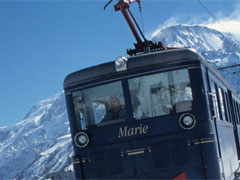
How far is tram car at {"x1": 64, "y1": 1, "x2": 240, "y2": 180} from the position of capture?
8.45 metres

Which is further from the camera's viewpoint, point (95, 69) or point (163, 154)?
point (95, 69)

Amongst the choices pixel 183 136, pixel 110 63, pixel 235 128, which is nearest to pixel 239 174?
pixel 235 128

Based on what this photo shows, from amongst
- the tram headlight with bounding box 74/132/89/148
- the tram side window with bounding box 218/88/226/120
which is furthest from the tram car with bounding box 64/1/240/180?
the tram side window with bounding box 218/88/226/120

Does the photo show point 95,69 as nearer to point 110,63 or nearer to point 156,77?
point 110,63

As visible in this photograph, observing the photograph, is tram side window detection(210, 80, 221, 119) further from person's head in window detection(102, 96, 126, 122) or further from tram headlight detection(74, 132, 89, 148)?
tram headlight detection(74, 132, 89, 148)

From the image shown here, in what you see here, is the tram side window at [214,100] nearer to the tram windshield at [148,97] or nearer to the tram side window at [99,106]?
the tram windshield at [148,97]

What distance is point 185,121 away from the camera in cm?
852

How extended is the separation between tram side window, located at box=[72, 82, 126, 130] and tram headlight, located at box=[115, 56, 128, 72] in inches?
12.2

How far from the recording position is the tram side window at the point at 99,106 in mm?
8859

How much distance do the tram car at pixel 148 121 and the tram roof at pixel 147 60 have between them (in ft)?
0.07

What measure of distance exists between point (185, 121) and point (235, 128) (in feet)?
19.0

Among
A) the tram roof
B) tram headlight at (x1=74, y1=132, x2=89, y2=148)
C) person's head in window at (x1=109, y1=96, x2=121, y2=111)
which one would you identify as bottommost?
tram headlight at (x1=74, y1=132, x2=89, y2=148)

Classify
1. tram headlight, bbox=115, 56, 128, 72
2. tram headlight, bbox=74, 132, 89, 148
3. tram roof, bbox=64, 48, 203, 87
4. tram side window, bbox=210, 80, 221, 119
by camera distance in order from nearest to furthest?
tram roof, bbox=64, 48, 203, 87, tram headlight, bbox=115, 56, 128, 72, tram headlight, bbox=74, 132, 89, 148, tram side window, bbox=210, 80, 221, 119

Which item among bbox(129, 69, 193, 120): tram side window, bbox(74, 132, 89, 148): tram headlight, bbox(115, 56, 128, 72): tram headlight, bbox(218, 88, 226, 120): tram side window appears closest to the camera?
bbox(129, 69, 193, 120): tram side window
